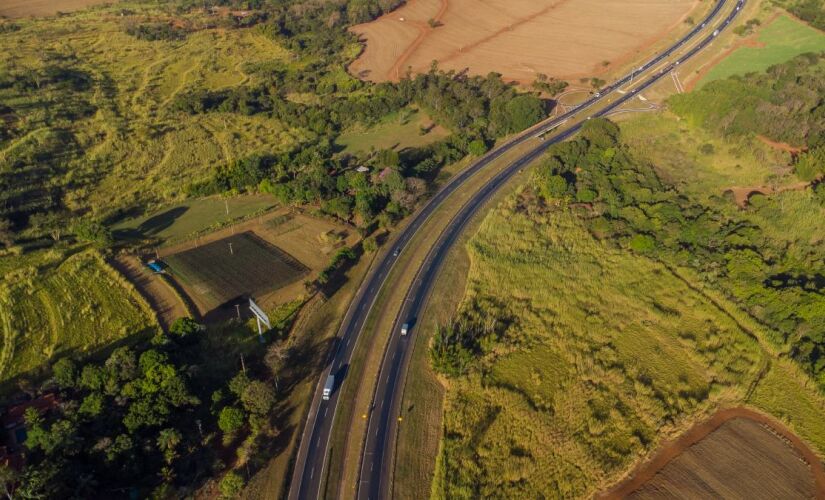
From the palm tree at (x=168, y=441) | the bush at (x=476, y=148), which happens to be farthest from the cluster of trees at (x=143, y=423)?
the bush at (x=476, y=148)

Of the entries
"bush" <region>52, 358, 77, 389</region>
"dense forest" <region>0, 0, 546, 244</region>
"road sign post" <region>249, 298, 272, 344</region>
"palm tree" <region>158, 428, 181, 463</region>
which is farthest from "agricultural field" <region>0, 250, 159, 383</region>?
"palm tree" <region>158, 428, 181, 463</region>

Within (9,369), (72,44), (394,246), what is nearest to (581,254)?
(394,246)

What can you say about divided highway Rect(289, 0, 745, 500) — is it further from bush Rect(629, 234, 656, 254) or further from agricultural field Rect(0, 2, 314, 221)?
agricultural field Rect(0, 2, 314, 221)

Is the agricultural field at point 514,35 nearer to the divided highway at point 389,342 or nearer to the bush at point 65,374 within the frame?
the divided highway at point 389,342

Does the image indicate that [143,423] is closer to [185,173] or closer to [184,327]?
[184,327]

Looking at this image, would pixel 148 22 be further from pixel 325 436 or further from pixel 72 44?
pixel 325 436

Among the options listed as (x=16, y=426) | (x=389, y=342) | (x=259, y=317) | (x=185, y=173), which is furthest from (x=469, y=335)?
(x=185, y=173)
